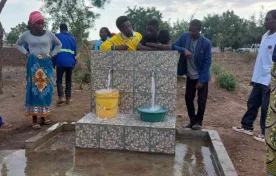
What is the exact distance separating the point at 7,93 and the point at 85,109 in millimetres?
3089

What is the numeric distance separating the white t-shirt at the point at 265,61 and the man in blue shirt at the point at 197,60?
0.79 m

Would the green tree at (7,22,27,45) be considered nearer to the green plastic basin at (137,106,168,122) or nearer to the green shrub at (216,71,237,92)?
the green shrub at (216,71,237,92)

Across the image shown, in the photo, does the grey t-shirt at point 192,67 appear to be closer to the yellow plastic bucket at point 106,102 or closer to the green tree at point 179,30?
the yellow plastic bucket at point 106,102

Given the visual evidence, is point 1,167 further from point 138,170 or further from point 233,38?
point 233,38

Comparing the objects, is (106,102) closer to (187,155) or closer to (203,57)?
(187,155)

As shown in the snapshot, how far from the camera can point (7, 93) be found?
8.24 metres

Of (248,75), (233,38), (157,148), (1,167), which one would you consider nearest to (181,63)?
(157,148)

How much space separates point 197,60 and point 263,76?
1.02 meters

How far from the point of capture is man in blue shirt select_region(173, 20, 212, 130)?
4539mm

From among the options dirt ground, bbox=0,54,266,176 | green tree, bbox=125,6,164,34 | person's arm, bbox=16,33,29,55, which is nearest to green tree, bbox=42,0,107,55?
dirt ground, bbox=0,54,266,176

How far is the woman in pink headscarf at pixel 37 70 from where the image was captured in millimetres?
4754

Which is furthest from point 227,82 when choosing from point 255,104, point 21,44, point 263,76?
point 21,44

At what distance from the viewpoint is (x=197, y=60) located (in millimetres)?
4621

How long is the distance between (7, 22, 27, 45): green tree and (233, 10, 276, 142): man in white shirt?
17.7m
